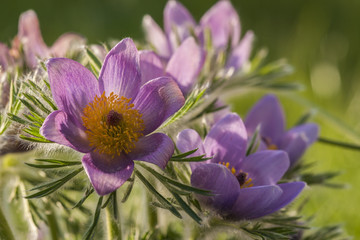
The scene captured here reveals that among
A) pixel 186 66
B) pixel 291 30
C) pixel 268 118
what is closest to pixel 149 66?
pixel 186 66

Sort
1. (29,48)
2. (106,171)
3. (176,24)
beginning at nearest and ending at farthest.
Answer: (106,171) < (29,48) < (176,24)

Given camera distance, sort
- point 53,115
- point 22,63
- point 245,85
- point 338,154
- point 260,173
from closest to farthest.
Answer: point 53,115 → point 260,173 → point 22,63 → point 245,85 → point 338,154

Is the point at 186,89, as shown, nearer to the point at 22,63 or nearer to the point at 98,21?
the point at 22,63

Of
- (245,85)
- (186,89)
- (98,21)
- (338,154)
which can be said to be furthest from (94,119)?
(98,21)

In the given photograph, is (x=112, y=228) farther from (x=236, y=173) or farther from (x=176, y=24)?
(x=176, y=24)

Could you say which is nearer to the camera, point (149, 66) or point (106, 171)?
point (106, 171)

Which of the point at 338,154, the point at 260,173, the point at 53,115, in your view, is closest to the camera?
the point at 53,115
